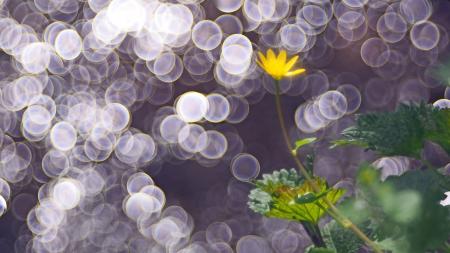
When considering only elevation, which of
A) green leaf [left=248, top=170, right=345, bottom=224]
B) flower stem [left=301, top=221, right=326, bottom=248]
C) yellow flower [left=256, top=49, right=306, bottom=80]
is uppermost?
yellow flower [left=256, top=49, right=306, bottom=80]

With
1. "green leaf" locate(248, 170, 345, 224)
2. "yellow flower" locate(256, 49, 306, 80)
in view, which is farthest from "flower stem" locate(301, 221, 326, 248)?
"yellow flower" locate(256, 49, 306, 80)

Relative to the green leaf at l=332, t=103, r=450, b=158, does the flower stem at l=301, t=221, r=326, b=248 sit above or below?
below

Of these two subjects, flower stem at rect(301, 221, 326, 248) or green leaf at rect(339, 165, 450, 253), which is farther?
flower stem at rect(301, 221, 326, 248)

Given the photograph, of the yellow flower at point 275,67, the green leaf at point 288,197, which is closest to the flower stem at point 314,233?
the green leaf at point 288,197

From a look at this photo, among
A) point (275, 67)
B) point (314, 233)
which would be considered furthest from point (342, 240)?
point (275, 67)

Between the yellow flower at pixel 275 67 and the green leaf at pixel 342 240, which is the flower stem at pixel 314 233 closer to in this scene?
the green leaf at pixel 342 240

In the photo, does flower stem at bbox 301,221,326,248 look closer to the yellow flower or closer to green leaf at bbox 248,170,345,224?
green leaf at bbox 248,170,345,224

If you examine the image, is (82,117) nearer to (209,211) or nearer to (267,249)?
(209,211)

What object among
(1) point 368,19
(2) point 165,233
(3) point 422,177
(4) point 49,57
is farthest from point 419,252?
(4) point 49,57
